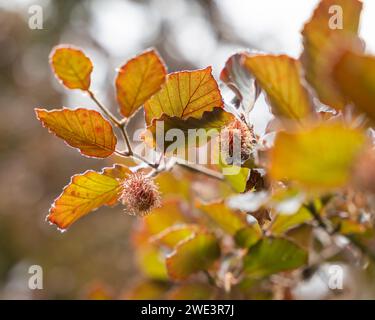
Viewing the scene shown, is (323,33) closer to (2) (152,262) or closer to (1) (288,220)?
(1) (288,220)

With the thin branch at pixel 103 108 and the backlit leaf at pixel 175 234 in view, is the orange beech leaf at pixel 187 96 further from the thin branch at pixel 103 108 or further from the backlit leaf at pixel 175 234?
the backlit leaf at pixel 175 234

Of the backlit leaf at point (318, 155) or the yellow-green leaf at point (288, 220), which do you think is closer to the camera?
the backlit leaf at point (318, 155)

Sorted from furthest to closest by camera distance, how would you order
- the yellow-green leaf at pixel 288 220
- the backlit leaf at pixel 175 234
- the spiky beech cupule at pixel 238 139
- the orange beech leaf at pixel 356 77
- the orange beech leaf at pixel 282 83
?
the backlit leaf at pixel 175 234, the yellow-green leaf at pixel 288 220, the spiky beech cupule at pixel 238 139, the orange beech leaf at pixel 282 83, the orange beech leaf at pixel 356 77

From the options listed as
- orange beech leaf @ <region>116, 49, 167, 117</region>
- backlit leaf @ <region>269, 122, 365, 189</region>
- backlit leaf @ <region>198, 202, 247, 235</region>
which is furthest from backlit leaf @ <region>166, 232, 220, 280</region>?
backlit leaf @ <region>269, 122, 365, 189</region>

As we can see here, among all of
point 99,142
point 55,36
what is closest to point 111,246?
point 55,36

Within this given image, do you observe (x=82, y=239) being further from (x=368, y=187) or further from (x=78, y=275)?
(x=368, y=187)

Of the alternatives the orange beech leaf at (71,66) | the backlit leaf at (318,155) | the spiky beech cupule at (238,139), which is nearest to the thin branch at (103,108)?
the orange beech leaf at (71,66)
